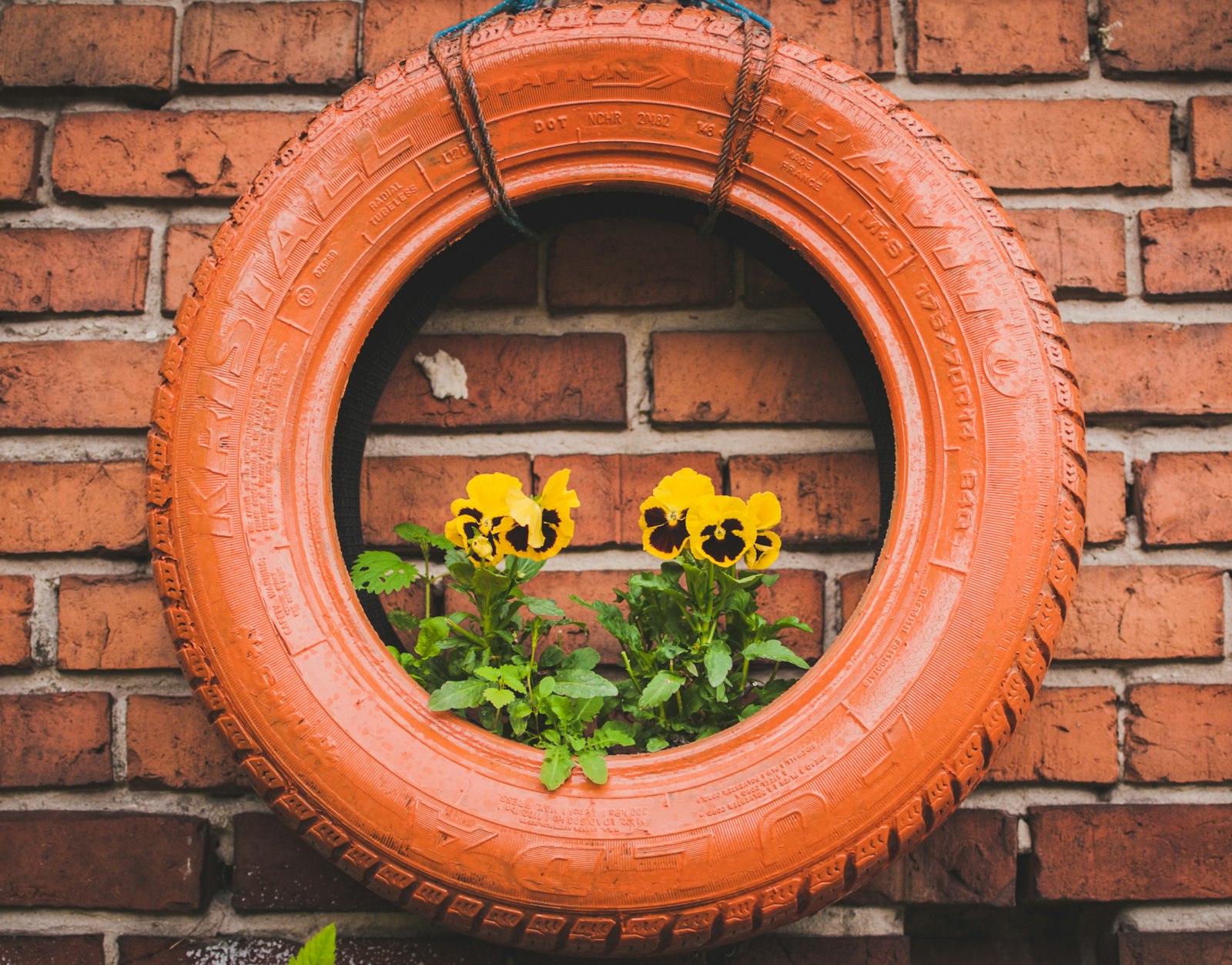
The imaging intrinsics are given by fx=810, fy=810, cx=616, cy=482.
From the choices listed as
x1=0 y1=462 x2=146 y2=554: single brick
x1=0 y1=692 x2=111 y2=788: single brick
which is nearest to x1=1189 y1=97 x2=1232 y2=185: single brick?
x1=0 y1=462 x2=146 y2=554: single brick

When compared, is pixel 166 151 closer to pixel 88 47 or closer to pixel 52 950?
pixel 88 47

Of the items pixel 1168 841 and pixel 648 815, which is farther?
pixel 1168 841

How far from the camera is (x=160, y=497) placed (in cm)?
63

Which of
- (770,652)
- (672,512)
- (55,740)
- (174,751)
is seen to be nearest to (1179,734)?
(770,652)

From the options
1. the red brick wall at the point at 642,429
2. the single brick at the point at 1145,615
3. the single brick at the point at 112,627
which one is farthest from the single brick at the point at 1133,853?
the single brick at the point at 112,627

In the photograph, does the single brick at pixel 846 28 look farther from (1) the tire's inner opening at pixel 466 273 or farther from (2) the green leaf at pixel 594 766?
(2) the green leaf at pixel 594 766

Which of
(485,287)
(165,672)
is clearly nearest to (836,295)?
Result: (485,287)

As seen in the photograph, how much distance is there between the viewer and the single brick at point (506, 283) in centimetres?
81

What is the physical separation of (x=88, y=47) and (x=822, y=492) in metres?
0.86

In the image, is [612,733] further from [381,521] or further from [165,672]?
[165,672]

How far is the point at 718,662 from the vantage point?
61 centimetres

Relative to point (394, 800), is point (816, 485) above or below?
above

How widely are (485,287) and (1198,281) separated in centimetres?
70

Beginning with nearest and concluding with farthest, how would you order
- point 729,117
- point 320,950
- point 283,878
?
point 320,950 < point 729,117 < point 283,878
